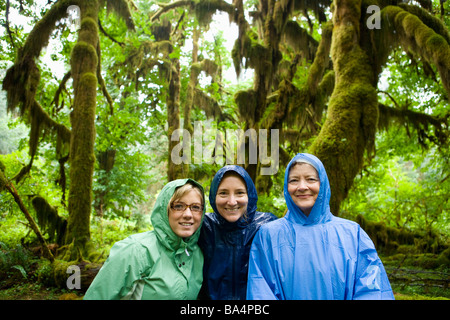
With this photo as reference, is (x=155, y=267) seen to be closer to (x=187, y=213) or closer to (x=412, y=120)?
(x=187, y=213)

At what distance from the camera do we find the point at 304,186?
7.55 ft

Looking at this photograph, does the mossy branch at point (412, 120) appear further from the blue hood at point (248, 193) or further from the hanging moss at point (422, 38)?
the blue hood at point (248, 193)

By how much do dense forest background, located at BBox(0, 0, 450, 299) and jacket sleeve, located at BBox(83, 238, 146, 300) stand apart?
365 centimetres

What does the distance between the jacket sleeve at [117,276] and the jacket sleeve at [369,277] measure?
1.55m

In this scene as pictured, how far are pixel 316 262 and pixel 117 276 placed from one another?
55.0 inches

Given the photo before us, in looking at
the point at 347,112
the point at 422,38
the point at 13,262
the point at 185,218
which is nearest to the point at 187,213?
the point at 185,218

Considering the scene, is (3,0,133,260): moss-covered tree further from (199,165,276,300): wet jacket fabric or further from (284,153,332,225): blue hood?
(284,153,332,225): blue hood

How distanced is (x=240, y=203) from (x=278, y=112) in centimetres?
740

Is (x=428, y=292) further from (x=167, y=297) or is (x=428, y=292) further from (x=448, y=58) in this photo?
(x=167, y=297)

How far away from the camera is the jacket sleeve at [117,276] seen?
2051 millimetres

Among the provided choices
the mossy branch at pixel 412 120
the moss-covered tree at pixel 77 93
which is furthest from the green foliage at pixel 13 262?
the mossy branch at pixel 412 120

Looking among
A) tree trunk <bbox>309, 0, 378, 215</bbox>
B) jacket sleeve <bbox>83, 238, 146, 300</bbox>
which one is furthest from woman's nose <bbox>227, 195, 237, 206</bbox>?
tree trunk <bbox>309, 0, 378, 215</bbox>

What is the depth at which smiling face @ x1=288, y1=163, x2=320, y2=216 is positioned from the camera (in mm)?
2299

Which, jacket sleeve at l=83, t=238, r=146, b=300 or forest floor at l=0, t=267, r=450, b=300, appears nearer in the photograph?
jacket sleeve at l=83, t=238, r=146, b=300
